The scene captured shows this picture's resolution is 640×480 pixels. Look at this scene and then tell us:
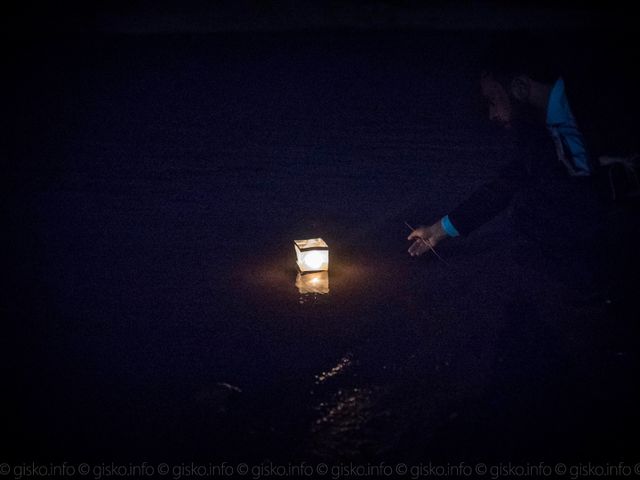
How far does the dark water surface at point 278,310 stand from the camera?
227 centimetres

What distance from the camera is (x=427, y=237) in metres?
3.49

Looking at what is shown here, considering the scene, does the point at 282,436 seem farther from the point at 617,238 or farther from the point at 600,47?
the point at 600,47

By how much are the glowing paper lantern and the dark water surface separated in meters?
0.06

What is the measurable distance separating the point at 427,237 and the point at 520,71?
134 centimetres

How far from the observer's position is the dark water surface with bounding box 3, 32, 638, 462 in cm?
227

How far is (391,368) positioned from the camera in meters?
2.66

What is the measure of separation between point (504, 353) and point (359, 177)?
3.06 metres

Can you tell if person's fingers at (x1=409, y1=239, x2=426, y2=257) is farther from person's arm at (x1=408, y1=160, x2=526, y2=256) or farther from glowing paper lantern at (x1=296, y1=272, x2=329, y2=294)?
glowing paper lantern at (x1=296, y1=272, x2=329, y2=294)

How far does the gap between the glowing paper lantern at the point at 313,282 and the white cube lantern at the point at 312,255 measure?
Result: 0.05 meters

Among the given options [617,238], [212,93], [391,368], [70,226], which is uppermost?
[212,93]

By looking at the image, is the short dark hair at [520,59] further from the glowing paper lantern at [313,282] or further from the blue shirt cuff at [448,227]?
the glowing paper lantern at [313,282]

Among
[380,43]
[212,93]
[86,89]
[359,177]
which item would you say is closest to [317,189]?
[359,177]

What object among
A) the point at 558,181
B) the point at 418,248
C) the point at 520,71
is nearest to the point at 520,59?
the point at 520,71

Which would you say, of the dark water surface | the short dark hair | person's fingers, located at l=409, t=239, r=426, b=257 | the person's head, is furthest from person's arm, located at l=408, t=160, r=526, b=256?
the short dark hair
